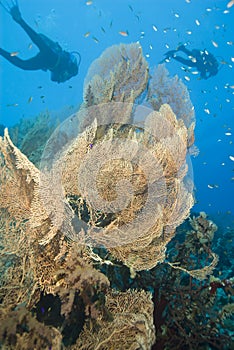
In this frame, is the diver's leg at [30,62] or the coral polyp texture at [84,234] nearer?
the coral polyp texture at [84,234]

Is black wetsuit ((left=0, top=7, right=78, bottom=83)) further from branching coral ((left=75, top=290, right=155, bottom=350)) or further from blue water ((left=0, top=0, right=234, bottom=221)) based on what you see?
blue water ((left=0, top=0, right=234, bottom=221))

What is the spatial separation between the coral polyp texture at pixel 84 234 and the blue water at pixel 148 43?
3127cm

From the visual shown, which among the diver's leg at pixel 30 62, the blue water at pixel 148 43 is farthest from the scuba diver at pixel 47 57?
the blue water at pixel 148 43

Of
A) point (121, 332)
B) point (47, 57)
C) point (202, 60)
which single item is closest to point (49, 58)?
Answer: point (47, 57)

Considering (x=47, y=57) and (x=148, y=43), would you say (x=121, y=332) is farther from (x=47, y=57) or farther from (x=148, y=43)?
(x=148, y=43)

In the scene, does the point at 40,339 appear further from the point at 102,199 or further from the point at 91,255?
the point at 102,199

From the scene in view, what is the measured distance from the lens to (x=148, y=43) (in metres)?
60.2

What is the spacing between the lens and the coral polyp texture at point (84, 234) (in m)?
2.70

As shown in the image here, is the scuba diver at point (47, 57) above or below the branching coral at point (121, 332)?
above

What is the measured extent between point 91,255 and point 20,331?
3.17 ft

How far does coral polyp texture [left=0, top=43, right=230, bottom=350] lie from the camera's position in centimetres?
270

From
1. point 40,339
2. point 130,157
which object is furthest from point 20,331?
point 130,157

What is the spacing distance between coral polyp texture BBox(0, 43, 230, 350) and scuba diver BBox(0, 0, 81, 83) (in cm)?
997

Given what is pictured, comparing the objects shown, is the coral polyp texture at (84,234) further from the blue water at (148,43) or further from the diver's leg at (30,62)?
the blue water at (148,43)
